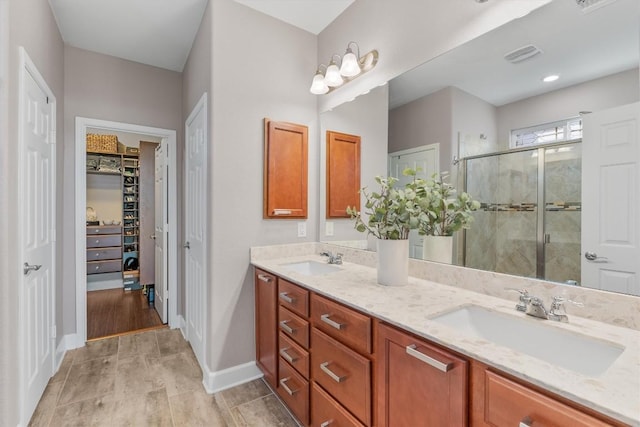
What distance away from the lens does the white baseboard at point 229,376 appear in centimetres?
207

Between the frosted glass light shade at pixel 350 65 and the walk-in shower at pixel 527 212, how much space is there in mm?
1017

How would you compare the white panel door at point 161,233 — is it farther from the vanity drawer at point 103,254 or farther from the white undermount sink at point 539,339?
the white undermount sink at point 539,339

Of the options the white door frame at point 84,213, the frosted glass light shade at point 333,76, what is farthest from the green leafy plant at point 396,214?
the white door frame at point 84,213

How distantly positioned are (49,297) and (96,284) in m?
2.88

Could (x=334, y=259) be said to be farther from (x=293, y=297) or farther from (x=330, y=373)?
(x=330, y=373)

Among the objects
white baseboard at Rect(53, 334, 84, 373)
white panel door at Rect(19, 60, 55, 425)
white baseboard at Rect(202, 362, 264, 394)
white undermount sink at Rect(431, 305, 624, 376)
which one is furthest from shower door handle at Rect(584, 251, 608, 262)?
white baseboard at Rect(53, 334, 84, 373)

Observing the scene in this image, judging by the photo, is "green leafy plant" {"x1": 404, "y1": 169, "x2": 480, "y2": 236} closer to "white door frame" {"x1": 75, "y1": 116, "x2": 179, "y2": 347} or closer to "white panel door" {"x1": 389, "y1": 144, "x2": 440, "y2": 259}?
"white panel door" {"x1": 389, "y1": 144, "x2": 440, "y2": 259}

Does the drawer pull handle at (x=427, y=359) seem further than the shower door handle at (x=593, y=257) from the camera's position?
No

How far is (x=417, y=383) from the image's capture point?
99 cm

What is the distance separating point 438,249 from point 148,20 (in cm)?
273

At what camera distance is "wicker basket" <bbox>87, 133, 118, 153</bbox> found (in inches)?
173

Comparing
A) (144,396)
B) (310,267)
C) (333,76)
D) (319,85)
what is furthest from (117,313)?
(333,76)

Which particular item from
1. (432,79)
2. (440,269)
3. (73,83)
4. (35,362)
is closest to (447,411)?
(440,269)

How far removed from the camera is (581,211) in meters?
1.13
